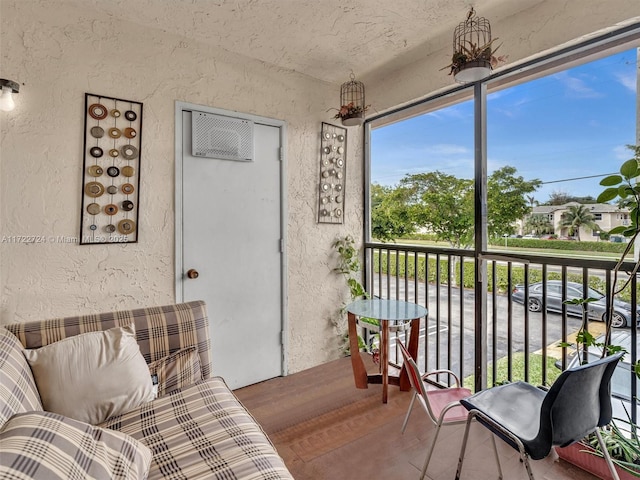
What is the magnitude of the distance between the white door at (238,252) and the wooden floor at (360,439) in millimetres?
336

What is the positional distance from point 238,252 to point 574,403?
2.22m

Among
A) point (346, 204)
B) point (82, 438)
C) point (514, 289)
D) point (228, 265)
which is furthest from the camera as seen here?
point (346, 204)

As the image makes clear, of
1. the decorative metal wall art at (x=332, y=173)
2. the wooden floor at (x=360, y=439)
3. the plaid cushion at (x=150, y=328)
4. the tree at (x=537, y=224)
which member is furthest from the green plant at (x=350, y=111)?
the wooden floor at (x=360, y=439)

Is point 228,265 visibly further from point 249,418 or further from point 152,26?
point 152,26

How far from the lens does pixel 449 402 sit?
176cm

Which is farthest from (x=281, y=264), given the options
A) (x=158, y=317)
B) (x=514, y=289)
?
(x=514, y=289)

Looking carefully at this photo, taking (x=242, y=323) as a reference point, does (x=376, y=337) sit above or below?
below

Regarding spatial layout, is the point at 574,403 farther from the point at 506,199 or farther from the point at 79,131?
the point at 79,131

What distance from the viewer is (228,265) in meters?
2.64

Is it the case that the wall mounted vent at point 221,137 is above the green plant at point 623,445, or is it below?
above

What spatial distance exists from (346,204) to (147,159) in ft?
5.88

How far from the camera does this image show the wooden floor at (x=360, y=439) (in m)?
1.73

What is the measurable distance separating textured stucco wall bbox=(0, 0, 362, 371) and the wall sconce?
109 millimetres

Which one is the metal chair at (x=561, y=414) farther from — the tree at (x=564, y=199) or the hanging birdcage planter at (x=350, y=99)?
the hanging birdcage planter at (x=350, y=99)
